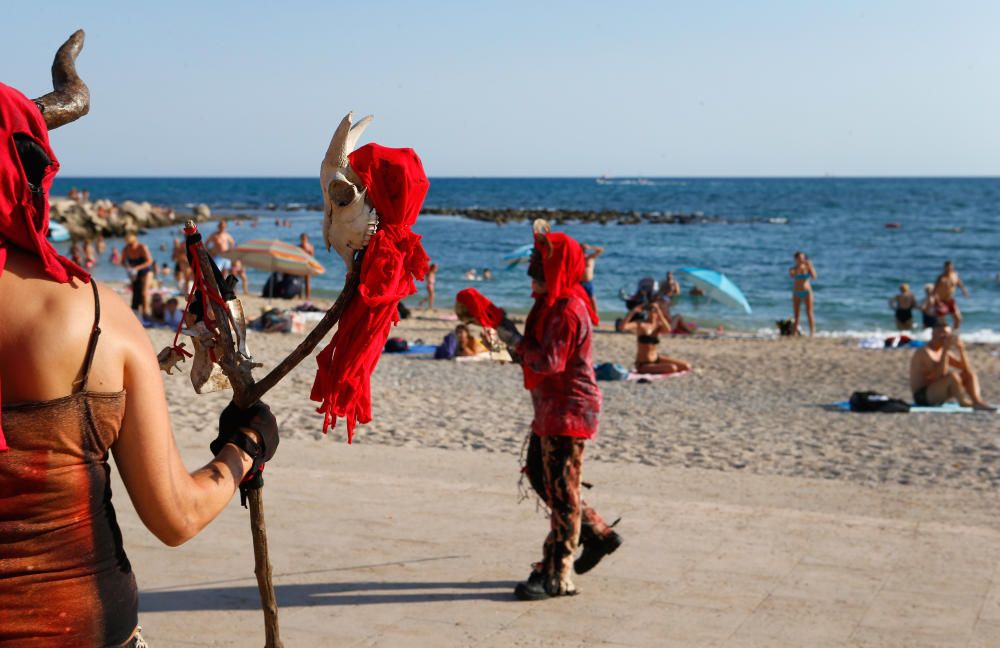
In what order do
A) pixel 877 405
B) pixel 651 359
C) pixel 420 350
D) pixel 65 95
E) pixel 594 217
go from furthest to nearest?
1. pixel 594 217
2. pixel 420 350
3. pixel 651 359
4. pixel 877 405
5. pixel 65 95

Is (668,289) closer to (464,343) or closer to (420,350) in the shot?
(420,350)

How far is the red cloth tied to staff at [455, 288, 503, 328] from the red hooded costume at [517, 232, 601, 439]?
20 centimetres

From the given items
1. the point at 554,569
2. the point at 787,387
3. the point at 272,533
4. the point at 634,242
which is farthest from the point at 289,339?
the point at 634,242

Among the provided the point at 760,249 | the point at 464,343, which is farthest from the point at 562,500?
the point at 760,249

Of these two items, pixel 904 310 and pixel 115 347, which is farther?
pixel 904 310

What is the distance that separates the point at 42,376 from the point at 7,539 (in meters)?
0.33

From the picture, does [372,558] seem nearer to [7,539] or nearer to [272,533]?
[272,533]

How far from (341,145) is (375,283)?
13.4 inches

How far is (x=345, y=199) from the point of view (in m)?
2.69

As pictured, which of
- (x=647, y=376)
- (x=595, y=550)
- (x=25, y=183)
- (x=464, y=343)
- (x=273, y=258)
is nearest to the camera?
(x=25, y=183)

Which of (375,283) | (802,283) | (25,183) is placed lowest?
(802,283)

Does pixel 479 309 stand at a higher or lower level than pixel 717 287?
higher

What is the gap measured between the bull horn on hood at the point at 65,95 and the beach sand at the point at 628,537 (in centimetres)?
324

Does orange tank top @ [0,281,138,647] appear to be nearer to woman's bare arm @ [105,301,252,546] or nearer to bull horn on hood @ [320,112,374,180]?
woman's bare arm @ [105,301,252,546]
